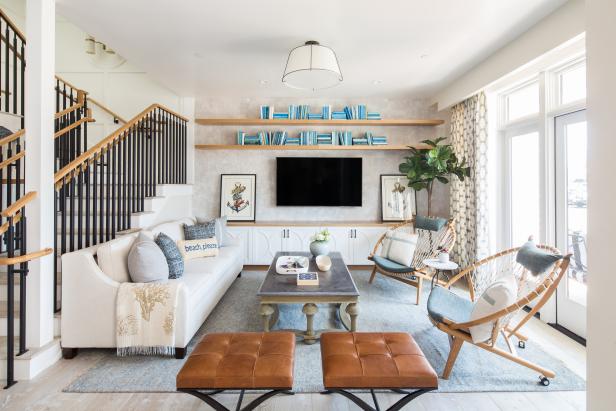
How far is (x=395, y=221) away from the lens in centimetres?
523

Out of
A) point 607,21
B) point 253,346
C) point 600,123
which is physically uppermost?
point 607,21

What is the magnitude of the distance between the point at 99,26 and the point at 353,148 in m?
3.47

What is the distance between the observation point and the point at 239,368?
1.53 meters

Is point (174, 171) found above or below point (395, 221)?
above

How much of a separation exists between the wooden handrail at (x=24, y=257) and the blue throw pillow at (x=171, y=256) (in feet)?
2.69

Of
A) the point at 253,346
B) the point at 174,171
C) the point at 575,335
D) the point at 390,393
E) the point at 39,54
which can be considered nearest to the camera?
the point at 253,346

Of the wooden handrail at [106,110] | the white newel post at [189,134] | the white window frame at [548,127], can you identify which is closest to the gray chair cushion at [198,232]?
the white newel post at [189,134]

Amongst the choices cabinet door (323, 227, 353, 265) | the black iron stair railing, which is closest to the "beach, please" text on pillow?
the black iron stair railing

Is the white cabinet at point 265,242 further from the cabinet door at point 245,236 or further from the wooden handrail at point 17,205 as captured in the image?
the wooden handrail at point 17,205

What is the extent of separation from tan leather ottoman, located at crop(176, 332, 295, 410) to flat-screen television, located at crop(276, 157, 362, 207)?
11.7 ft

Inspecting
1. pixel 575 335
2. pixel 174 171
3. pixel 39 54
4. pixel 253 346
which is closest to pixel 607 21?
pixel 253 346

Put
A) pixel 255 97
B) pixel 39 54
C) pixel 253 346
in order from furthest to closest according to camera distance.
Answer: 1. pixel 255 97
2. pixel 39 54
3. pixel 253 346

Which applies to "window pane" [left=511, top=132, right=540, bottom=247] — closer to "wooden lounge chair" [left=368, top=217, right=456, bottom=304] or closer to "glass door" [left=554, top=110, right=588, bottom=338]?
"glass door" [left=554, top=110, right=588, bottom=338]

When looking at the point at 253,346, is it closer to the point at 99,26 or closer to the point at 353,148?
the point at 99,26
